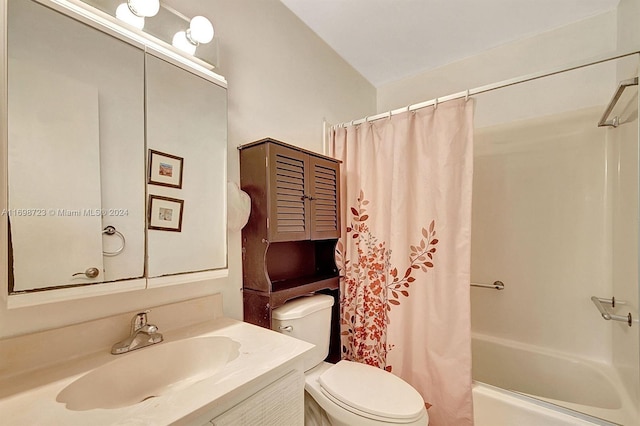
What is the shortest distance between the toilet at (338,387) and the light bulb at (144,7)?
4.21 ft

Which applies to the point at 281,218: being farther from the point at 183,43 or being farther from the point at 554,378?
the point at 554,378

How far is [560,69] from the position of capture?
4.06ft

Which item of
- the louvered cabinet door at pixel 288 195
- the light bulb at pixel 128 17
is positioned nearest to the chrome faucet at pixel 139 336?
the louvered cabinet door at pixel 288 195

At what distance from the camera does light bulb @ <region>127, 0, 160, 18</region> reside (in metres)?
0.92

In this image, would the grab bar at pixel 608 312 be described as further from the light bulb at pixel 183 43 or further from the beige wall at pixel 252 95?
the light bulb at pixel 183 43

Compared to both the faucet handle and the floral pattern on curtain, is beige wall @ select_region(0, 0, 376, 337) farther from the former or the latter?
the floral pattern on curtain

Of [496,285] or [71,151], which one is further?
[496,285]

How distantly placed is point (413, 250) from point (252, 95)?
4.06 feet

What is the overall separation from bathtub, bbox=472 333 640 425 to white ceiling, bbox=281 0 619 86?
7.25 ft

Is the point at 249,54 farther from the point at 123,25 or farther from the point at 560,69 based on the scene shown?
the point at 560,69

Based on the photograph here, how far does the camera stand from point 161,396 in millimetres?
627

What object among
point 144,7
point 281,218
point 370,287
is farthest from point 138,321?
point 370,287

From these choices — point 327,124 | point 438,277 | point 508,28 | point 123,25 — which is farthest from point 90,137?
point 508,28

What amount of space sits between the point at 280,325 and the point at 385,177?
106 centimetres
